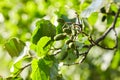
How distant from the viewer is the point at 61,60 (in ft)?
4.54

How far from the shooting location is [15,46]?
1458 mm

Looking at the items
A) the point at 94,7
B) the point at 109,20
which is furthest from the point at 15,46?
the point at 109,20

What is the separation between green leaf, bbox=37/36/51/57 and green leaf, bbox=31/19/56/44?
0.03 meters

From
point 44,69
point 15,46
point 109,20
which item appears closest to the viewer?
point 44,69

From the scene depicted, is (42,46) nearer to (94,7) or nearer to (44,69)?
(44,69)

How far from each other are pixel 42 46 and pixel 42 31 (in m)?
0.05

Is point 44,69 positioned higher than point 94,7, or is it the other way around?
point 94,7

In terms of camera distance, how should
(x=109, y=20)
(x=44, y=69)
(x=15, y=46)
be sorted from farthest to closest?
(x=109, y=20) < (x=15, y=46) < (x=44, y=69)

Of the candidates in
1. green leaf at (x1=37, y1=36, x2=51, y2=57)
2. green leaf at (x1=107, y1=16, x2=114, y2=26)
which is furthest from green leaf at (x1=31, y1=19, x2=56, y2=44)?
green leaf at (x1=107, y1=16, x2=114, y2=26)

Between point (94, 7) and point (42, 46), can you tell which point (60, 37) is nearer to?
point (42, 46)

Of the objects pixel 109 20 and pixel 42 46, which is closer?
pixel 42 46

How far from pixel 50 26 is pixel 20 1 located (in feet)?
7.17

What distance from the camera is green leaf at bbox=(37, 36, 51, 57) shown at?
52.2 inches

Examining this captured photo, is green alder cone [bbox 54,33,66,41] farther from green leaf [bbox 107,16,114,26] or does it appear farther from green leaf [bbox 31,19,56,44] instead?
green leaf [bbox 107,16,114,26]
